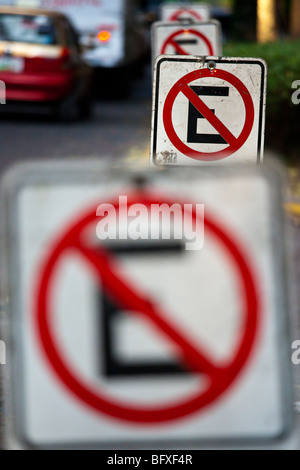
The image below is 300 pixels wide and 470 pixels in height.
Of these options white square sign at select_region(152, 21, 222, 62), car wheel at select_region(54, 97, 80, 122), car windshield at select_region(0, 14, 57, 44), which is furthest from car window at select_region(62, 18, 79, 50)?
white square sign at select_region(152, 21, 222, 62)

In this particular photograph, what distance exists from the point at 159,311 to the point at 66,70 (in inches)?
591

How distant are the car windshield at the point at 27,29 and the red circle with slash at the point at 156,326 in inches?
579

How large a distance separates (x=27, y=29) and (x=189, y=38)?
8.81m

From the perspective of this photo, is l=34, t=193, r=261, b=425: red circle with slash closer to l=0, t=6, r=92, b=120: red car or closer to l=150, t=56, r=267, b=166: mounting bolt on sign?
l=150, t=56, r=267, b=166: mounting bolt on sign

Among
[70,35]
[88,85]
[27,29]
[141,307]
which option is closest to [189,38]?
[141,307]

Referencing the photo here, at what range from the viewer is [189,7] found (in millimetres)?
10477

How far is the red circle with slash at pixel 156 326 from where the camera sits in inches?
89.4

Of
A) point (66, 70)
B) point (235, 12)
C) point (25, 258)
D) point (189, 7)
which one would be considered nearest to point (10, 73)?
point (66, 70)

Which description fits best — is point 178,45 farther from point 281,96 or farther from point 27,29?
point 27,29

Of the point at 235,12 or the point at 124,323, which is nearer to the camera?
the point at 124,323

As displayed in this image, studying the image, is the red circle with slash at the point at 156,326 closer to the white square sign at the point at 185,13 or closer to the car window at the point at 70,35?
the white square sign at the point at 185,13

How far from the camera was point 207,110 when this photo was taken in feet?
19.6
